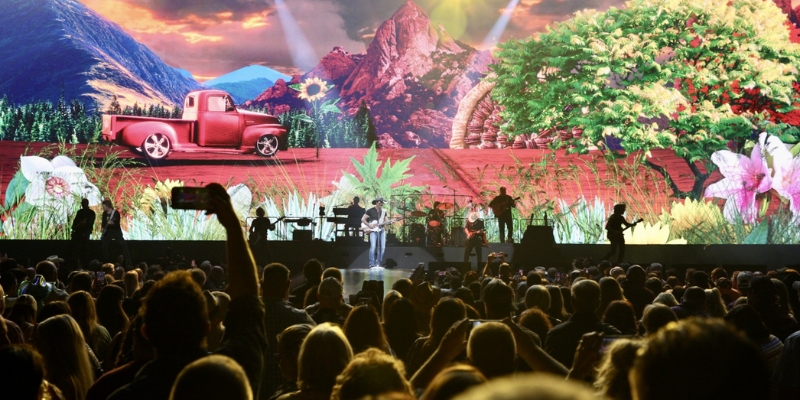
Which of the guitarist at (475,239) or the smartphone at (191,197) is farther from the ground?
the guitarist at (475,239)

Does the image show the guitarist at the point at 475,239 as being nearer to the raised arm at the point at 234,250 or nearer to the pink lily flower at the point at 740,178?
the pink lily flower at the point at 740,178

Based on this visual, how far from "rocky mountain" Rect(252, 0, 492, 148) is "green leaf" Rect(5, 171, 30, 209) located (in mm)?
7530

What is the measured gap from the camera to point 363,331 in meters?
3.78

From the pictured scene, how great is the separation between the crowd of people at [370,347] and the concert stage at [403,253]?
11317 mm

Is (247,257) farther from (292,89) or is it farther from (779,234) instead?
(292,89)

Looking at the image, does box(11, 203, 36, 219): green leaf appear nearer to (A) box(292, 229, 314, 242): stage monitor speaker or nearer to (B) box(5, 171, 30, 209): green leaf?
(B) box(5, 171, 30, 209): green leaf

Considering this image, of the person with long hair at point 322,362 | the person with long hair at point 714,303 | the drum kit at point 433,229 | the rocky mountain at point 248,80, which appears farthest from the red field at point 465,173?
the person with long hair at point 322,362

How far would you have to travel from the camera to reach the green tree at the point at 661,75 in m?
23.3

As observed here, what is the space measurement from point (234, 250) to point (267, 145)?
2244 cm

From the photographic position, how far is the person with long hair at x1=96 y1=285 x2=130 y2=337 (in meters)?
5.34

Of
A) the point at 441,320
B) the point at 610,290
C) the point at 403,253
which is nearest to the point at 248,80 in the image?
the point at 403,253

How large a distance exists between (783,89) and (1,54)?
24654 mm

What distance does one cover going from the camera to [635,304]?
7008 millimetres

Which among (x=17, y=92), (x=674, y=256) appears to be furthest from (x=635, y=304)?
(x=17, y=92)
